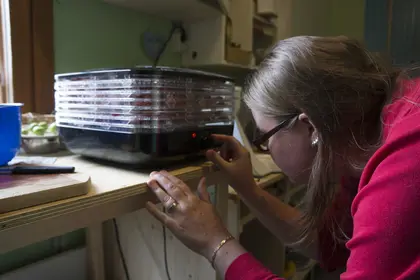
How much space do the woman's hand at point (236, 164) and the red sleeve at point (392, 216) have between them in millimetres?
347

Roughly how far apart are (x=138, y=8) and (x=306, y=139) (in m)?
0.86

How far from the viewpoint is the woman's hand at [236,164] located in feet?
2.59

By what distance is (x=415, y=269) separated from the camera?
43 cm

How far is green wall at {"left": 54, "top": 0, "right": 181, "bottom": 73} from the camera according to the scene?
101cm

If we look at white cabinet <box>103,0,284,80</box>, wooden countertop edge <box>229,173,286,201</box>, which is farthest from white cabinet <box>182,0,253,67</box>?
wooden countertop edge <box>229,173,286,201</box>

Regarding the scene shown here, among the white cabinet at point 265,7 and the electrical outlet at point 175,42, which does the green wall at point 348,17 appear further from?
the electrical outlet at point 175,42

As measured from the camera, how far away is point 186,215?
22.5 inches

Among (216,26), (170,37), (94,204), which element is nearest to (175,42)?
(170,37)

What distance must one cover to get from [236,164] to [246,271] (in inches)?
11.4

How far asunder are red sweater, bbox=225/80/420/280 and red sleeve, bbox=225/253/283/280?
0.42ft

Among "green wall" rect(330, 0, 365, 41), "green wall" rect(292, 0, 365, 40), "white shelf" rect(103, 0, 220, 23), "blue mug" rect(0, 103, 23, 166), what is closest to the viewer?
"blue mug" rect(0, 103, 23, 166)

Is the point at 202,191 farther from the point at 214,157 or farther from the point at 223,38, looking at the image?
the point at 223,38

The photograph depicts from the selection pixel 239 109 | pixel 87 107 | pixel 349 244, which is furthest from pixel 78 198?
pixel 239 109

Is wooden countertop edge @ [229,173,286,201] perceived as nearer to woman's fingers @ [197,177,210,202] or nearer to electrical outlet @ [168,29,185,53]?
woman's fingers @ [197,177,210,202]
